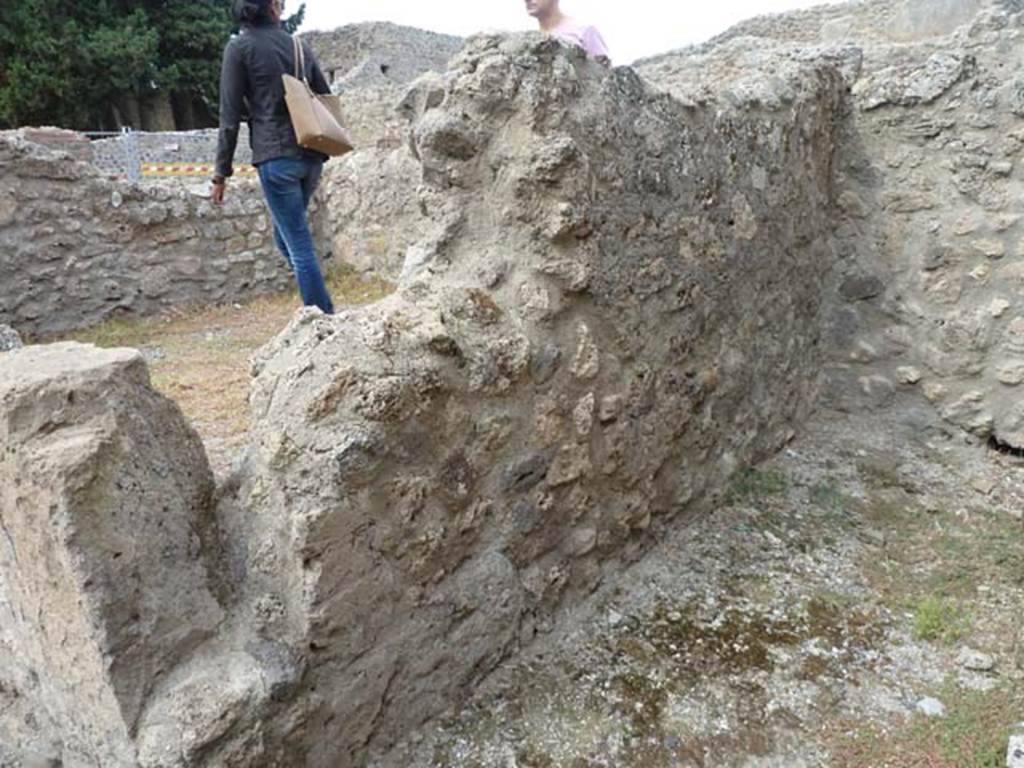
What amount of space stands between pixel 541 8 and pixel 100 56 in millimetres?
18411

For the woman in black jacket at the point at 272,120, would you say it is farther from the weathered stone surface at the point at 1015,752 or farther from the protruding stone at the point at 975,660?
the weathered stone surface at the point at 1015,752

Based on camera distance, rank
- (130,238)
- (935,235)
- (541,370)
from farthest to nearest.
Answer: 1. (130,238)
2. (935,235)
3. (541,370)

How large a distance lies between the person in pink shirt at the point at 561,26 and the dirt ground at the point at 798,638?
1865mm

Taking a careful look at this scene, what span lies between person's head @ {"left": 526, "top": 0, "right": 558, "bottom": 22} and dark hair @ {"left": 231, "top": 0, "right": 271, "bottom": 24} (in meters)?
1.10

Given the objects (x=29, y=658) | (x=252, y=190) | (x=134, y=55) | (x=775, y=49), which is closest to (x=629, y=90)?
(x=29, y=658)

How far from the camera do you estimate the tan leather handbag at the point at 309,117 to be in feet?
10.7

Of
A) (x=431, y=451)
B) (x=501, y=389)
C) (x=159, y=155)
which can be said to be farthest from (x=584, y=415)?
(x=159, y=155)

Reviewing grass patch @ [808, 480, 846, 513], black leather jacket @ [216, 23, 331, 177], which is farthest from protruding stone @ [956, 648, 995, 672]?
black leather jacket @ [216, 23, 331, 177]

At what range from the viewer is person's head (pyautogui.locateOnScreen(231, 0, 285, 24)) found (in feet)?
10.6

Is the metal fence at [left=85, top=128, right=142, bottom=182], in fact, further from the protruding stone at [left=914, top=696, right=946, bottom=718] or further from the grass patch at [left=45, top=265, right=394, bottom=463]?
the protruding stone at [left=914, top=696, right=946, bottom=718]

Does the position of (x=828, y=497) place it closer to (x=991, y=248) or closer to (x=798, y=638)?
(x=798, y=638)

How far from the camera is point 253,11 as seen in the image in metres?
3.26

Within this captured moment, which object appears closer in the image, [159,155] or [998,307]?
[998,307]

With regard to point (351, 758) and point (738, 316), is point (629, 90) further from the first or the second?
point (351, 758)
